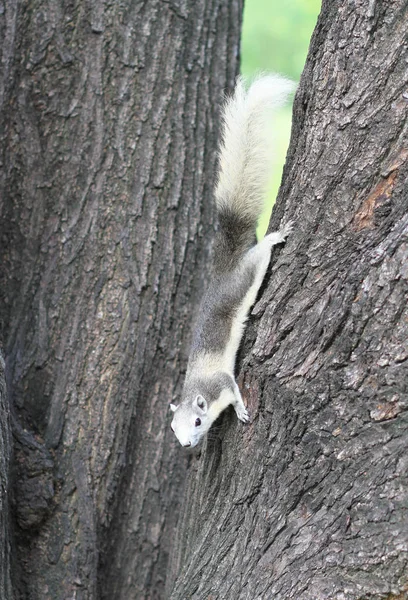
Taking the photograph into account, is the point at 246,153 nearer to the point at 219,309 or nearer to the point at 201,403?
the point at 219,309

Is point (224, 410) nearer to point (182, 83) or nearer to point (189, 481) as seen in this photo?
point (189, 481)

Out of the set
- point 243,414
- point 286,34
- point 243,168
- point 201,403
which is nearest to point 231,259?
point 243,168

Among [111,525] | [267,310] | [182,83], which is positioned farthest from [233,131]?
[111,525]

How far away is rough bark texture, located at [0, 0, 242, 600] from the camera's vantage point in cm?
296

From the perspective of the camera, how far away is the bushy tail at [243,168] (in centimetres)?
292

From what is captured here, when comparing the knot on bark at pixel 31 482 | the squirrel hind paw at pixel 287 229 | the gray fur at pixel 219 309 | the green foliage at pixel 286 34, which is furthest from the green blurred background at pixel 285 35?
the squirrel hind paw at pixel 287 229

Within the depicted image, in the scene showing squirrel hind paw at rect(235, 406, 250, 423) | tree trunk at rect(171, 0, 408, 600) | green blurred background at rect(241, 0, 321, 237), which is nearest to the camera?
tree trunk at rect(171, 0, 408, 600)

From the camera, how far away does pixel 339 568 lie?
6.16 feet

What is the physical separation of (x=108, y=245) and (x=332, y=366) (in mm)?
1310

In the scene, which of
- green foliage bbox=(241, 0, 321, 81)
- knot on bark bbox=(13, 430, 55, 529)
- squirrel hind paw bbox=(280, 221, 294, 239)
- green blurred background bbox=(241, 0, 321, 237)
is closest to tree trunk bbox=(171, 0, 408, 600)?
squirrel hind paw bbox=(280, 221, 294, 239)

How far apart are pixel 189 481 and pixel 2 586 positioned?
0.72m

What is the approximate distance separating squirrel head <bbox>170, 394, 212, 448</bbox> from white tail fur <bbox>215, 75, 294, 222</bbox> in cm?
79

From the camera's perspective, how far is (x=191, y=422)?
2770mm

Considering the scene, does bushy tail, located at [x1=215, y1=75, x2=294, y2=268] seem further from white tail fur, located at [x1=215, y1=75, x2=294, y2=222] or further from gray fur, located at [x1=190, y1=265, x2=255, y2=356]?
gray fur, located at [x1=190, y1=265, x2=255, y2=356]
